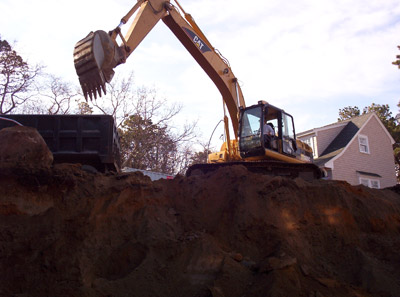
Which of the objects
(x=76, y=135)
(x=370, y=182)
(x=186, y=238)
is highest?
(x=76, y=135)

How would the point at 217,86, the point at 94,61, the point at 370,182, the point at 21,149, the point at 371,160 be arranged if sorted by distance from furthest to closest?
the point at 371,160 → the point at 370,182 → the point at 217,86 → the point at 94,61 → the point at 21,149

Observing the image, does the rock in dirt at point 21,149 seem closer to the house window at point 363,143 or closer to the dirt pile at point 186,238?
the dirt pile at point 186,238

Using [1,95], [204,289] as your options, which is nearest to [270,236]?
[204,289]

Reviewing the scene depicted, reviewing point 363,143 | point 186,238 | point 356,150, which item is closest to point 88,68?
point 186,238

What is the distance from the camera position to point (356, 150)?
2138cm

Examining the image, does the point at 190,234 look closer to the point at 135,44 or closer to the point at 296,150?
the point at 135,44

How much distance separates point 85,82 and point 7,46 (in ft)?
58.7

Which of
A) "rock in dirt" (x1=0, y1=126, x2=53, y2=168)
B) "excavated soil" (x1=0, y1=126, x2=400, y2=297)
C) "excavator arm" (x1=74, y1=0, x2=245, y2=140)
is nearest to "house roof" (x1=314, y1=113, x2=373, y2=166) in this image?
"excavator arm" (x1=74, y1=0, x2=245, y2=140)

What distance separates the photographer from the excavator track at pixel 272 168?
8.89m

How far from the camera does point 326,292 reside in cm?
447

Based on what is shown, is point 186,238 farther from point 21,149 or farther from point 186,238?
point 21,149

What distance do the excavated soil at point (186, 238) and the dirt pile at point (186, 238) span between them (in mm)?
13

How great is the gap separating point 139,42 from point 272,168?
439 centimetres

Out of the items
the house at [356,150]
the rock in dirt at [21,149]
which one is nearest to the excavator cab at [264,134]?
the rock in dirt at [21,149]
